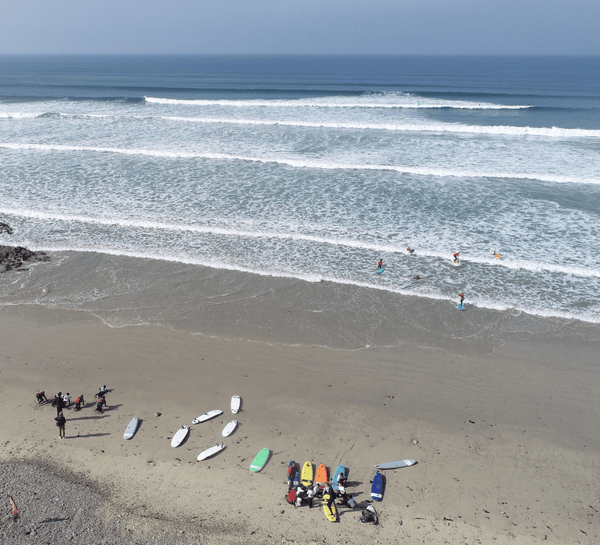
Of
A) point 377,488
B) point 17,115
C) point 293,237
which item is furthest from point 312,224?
point 17,115

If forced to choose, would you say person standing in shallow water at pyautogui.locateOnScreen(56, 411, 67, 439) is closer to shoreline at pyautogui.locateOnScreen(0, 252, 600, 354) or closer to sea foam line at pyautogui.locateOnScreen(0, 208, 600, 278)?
shoreline at pyautogui.locateOnScreen(0, 252, 600, 354)

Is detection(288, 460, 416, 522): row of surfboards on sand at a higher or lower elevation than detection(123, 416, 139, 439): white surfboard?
lower

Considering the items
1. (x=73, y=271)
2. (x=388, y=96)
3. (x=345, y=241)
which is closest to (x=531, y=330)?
(x=345, y=241)

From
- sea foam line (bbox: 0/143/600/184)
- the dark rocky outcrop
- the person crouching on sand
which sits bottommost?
the person crouching on sand

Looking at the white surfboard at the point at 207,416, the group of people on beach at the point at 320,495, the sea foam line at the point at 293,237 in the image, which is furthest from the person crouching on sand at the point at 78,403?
the sea foam line at the point at 293,237

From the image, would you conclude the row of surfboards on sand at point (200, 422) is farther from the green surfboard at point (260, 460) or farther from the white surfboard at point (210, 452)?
the green surfboard at point (260, 460)

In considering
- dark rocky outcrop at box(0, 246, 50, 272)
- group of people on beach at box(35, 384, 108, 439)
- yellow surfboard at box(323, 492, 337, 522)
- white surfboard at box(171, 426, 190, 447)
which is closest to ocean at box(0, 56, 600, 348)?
dark rocky outcrop at box(0, 246, 50, 272)

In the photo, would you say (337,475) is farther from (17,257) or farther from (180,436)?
(17,257)
